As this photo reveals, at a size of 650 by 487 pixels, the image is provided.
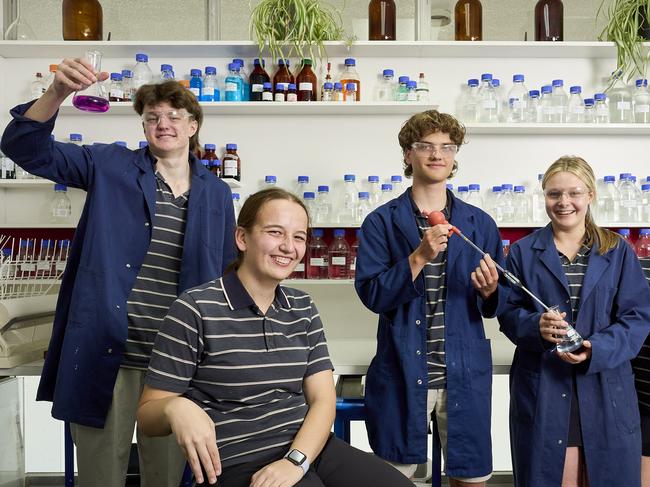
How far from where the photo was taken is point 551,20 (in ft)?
10.1

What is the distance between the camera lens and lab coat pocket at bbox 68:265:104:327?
5.51 ft

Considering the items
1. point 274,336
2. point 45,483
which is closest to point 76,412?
point 274,336

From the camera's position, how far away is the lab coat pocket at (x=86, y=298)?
168 cm

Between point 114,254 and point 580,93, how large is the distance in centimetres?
235

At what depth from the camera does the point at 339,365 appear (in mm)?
2086

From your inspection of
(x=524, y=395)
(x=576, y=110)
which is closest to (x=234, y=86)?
(x=576, y=110)

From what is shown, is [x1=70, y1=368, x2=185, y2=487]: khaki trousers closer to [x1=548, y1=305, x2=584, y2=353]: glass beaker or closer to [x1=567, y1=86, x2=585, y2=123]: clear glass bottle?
[x1=548, y1=305, x2=584, y2=353]: glass beaker

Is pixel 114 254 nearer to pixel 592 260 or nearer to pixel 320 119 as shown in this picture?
pixel 592 260

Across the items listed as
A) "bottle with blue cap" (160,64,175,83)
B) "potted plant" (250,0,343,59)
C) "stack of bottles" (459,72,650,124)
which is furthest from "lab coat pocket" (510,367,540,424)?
"bottle with blue cap" (160,64,175,83)

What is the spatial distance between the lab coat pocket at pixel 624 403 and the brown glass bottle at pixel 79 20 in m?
2.58

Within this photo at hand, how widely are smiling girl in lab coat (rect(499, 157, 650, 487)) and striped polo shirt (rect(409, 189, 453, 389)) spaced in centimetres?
19

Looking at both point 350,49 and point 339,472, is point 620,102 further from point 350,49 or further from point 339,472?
point 339,472

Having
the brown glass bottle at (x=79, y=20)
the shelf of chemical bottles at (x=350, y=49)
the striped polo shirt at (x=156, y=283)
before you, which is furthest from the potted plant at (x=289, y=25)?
the striped polo shirt at (x=156, y=283)

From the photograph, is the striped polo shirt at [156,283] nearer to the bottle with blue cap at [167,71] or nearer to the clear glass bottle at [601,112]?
the bottle with blue cap at [167,71]
